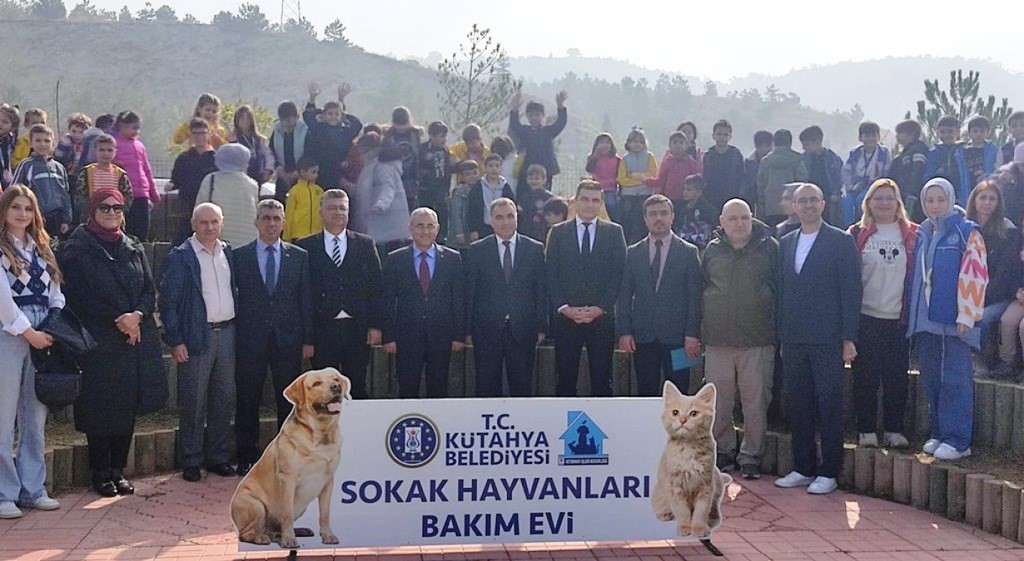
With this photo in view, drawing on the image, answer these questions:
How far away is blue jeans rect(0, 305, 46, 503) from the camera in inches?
248

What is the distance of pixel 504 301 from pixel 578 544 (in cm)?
208

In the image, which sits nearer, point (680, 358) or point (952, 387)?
point (952, 387)

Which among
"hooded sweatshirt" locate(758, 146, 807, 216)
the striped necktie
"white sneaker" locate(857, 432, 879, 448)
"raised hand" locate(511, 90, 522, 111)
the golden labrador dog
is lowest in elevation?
"white sneaker" locate(857, 432, 879, 448)

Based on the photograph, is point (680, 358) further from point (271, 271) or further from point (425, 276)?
point (271, 271)

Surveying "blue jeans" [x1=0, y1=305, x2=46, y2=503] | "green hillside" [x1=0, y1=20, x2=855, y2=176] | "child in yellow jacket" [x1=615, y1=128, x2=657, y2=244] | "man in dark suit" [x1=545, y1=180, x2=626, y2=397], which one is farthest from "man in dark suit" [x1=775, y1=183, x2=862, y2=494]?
"green hillside" [x1=0, y1=20, x2=855, y2=176]

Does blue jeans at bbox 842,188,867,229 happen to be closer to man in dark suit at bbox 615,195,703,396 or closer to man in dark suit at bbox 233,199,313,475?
man in dark suit at bbox 615,195,703,396

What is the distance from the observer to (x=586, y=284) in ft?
24.8

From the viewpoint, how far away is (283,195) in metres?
10.1

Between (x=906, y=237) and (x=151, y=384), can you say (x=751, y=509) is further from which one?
(x=151, y=384)

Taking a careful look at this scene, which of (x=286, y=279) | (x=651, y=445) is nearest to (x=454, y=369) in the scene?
(x=286, y=279)

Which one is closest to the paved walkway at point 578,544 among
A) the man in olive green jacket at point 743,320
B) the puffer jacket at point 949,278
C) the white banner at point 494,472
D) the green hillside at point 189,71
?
the white banner at point 494,472

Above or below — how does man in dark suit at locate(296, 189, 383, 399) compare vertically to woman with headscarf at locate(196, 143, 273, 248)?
below

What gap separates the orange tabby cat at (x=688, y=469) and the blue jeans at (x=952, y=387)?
2221mm

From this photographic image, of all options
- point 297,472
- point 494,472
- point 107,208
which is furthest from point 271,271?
point 494,472
